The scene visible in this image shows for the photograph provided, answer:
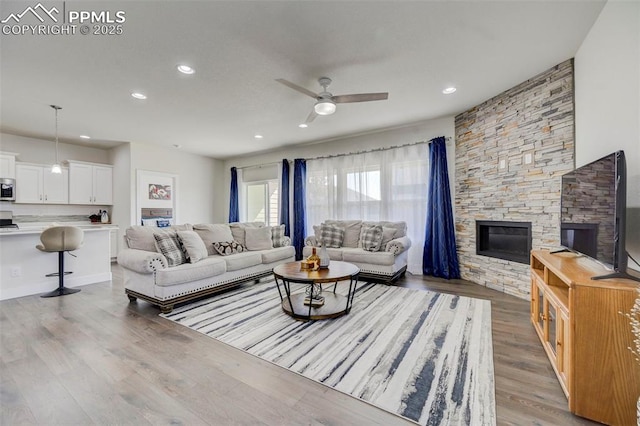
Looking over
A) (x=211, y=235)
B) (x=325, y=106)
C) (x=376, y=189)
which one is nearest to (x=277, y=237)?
(x=211, y=235)

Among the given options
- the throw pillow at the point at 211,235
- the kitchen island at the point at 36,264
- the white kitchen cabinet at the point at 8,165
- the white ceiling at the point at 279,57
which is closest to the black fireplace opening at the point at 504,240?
the white ceiling at the point at 279,57

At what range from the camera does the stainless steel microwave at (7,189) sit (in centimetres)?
474

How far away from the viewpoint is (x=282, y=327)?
102 inches

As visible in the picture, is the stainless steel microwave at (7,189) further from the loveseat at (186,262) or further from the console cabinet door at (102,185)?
the loveseat at (186,262)

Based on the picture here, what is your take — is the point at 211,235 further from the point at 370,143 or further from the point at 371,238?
the point at 370,143

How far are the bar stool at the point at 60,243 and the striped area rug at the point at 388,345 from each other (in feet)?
6.61

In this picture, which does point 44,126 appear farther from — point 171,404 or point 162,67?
point 171,404

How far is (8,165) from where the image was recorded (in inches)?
189

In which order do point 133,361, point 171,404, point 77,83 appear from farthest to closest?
1. point 77,83
2. point 133,361
3. point 171,404

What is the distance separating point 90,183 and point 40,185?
761 mm

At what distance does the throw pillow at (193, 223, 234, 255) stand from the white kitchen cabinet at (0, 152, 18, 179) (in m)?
3.85

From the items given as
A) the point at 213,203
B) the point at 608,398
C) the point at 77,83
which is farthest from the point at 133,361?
the point at 213,203

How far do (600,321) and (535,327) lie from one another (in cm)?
121

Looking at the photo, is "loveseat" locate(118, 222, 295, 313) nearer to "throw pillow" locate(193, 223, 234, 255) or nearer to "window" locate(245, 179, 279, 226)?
"throw pillow" locate(193, 223, 234, 255)
